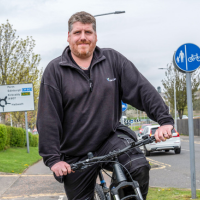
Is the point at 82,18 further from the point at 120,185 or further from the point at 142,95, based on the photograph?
the point at 120,185

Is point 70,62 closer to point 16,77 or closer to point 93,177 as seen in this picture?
point 93,177

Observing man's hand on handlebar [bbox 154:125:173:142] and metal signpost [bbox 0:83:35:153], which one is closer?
man's hand on handlebar [bbox 154:125:173:142]

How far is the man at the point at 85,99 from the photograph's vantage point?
2.78 m

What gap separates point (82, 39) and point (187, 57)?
4317 mm

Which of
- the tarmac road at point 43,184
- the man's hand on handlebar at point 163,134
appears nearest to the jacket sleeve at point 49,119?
the man's hand on handlebar at point 163,134

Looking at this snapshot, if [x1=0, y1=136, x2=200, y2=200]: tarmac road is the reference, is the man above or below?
above

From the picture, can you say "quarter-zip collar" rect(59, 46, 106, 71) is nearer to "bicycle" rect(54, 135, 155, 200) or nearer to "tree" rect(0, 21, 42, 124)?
"bicycle" rect(54, 135, 155, 200)

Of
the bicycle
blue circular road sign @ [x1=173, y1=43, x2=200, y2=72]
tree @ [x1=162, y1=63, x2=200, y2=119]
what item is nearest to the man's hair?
the bicycle

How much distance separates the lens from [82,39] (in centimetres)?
286

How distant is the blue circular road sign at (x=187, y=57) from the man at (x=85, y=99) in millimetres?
3963

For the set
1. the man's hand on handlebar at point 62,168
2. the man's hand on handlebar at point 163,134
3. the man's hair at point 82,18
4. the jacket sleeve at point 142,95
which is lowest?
the man's hand on handlebar at point 62,168

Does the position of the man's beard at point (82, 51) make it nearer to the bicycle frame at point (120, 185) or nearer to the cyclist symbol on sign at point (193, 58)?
the bicycle frame at point (120, 185)

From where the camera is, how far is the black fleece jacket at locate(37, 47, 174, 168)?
278cm

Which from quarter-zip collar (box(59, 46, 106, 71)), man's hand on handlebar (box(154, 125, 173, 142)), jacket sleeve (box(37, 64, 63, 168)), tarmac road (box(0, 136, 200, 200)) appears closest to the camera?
man's hand on handlebar (box(154, 125, 173, 142))
